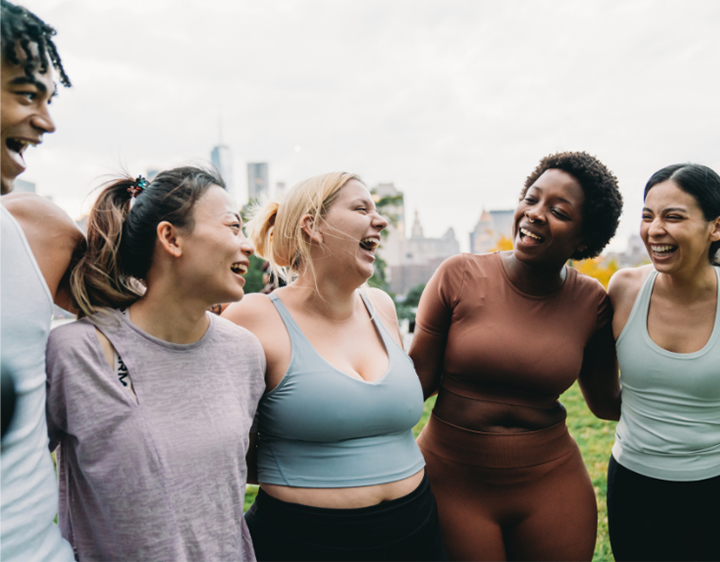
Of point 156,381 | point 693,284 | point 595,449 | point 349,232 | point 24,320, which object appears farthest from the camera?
point 595,449

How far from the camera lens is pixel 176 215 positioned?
1.78 m

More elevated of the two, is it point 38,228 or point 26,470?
point 38,228

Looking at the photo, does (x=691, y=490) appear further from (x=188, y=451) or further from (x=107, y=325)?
(x=107, y=325)

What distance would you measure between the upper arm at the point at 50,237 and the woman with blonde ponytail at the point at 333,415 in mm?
698

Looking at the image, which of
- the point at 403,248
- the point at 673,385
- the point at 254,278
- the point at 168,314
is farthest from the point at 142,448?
the point at 403,248

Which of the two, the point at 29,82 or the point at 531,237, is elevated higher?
the point at 29,82

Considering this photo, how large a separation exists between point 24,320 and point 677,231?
2.78 meters

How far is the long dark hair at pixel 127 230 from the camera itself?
5.59 feet

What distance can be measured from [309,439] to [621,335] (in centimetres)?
175

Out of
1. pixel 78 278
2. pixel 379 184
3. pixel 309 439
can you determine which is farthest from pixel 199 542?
pixel 379 184

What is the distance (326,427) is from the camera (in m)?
1.96

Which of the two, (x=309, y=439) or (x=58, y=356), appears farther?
(x=309, y=439)

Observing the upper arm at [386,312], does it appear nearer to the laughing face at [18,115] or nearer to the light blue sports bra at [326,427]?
the light blue sports bra at [326,427]

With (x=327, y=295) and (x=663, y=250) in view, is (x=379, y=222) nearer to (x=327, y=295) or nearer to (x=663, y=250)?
(x=327, y=295)
